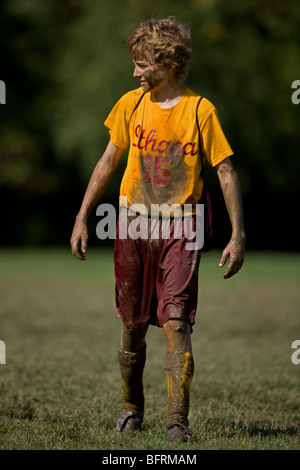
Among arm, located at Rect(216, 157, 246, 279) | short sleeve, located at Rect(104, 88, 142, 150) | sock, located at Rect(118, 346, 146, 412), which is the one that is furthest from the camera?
sock, located at Rect(118, 346, 146, 412)

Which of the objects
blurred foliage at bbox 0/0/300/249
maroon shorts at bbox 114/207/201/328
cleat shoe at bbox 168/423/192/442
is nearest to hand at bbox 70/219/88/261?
maroon shorts at bbox 114/207/201/328

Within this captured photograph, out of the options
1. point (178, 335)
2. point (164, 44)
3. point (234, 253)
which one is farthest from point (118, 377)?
point (164, 44)

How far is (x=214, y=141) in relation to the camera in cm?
427

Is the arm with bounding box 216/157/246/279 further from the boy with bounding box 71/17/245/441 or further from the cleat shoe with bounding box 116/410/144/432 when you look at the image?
the cleat shoe with bounding box 116/410/144/432

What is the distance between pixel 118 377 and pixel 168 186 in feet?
8.81

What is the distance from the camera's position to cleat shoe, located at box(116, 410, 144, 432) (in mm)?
4520

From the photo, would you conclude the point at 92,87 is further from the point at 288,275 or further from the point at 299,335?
the point at 299,335

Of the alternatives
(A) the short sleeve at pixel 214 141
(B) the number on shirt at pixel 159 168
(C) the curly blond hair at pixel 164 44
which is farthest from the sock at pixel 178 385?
(C) the curly blond hair at pixel 164 44

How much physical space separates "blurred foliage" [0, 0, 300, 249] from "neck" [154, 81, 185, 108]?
Result: 28.5m

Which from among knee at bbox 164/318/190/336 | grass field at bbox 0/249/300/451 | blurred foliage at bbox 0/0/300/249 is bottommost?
grass field at bbox 0/249/300/451

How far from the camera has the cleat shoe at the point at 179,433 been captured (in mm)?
4020

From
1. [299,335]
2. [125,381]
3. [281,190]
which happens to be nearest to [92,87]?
[281,190]

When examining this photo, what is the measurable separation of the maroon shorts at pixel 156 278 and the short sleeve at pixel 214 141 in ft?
1.24

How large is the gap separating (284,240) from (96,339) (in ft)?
101
